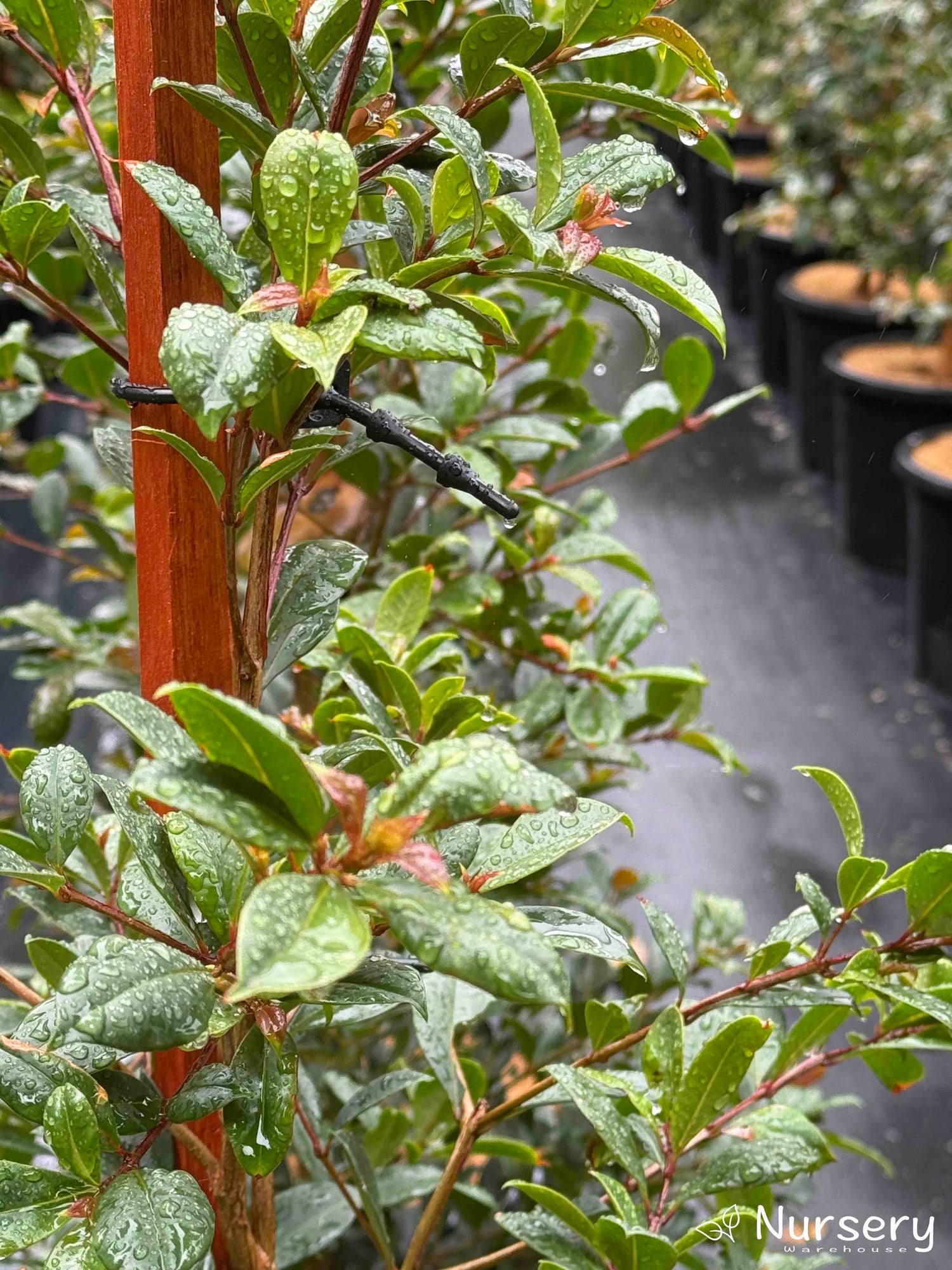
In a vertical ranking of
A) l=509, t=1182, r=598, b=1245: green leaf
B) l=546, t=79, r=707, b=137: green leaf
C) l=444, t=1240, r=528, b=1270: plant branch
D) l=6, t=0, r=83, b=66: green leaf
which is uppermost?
l=6, t=0, r=83, b=66: green leaf

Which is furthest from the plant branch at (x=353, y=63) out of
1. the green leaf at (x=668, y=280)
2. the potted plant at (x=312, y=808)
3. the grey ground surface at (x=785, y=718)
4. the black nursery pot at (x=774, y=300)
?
the black nursery pot at (x=774, y=300)

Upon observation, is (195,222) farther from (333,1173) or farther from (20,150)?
(333,1173)

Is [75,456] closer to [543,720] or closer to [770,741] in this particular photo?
[543,720]

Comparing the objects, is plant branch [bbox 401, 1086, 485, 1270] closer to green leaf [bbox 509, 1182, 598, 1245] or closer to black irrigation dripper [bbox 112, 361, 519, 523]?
green leaf [bbox 509, 1182, 598, 1245]

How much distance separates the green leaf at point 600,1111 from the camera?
0.53 meters

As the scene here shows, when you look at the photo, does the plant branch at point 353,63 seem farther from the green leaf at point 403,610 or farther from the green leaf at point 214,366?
the green leaf at point 403,610

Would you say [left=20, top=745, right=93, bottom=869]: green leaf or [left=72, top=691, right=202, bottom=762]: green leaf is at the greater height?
[left=72, top=691, right=202, bottom=762]: green leaf

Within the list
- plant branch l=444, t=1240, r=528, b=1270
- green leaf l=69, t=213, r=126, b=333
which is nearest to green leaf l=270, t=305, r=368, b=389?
green leaf l=69, t=213, r=126, b=333

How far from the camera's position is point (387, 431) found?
0.46 meters

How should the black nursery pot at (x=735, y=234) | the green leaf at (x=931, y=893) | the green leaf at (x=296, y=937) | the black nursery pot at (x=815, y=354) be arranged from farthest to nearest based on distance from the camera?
1. the black nursery pot at (x=735, y=234)
2. the black nursery pot at (x=815, y=354)
3. the green leaf at (x=931, y=893)
4. the green leaf at (x=296, y=937)

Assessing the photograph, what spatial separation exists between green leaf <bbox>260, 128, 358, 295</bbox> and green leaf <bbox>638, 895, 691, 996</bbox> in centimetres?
35

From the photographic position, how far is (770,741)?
95.3 inches

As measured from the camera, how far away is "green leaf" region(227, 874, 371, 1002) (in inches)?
11.6

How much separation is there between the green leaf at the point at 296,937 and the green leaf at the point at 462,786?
0.03 metres
